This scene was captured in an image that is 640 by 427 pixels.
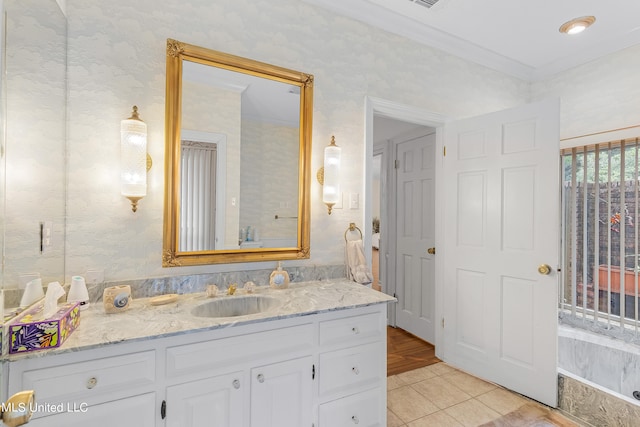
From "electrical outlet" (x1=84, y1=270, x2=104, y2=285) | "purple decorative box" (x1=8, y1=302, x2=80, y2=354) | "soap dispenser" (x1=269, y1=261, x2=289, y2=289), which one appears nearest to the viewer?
"purple decorative box" (x1=8, y1=302, x2=80, y2=354)

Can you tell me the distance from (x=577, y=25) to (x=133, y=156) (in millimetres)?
3230

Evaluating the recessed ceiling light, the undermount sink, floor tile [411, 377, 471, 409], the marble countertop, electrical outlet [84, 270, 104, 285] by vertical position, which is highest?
the recessed ceiling light

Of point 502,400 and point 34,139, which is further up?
point 34,139

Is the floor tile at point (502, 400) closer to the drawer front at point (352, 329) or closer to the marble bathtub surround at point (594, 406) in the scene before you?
the marble bathtub surround at point (594, 406)

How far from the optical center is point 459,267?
2.62 m

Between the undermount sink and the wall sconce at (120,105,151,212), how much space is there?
673 mm

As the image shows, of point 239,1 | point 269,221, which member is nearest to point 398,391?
point 269,221

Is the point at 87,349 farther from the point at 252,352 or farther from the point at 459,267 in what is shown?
the point at 459,267

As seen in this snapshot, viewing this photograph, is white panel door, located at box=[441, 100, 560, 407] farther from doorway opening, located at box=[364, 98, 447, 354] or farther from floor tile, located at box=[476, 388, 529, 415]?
doorway opening, located at box=[364, 98, 447, 354]

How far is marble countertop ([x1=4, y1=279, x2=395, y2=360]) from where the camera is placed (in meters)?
1.12

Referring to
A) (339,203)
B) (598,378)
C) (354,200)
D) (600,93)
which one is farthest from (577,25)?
(598,378)

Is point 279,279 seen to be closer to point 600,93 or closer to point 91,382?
point 91,382

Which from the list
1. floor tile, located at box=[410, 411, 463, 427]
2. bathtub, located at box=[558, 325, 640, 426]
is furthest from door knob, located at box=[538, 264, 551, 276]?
floor tile, located at box=[410, 411, 463, 427]

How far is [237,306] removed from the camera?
1698 mm
